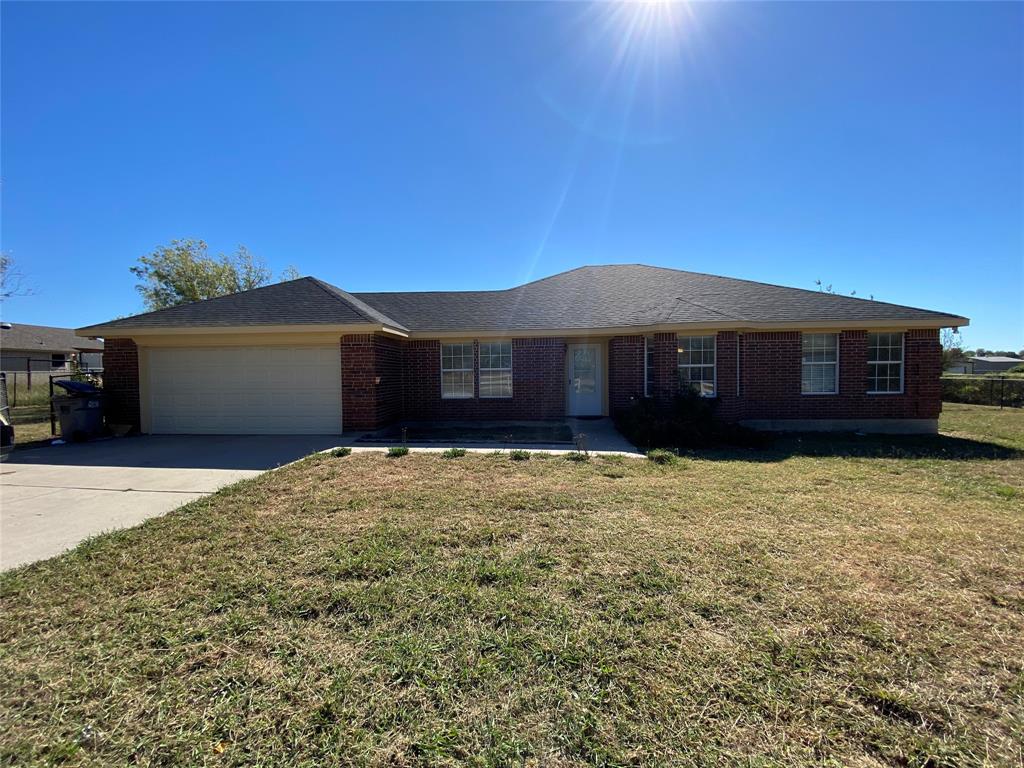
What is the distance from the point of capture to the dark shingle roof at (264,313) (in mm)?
10008

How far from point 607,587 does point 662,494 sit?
266 centimetres

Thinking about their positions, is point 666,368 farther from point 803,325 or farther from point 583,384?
point 803,325

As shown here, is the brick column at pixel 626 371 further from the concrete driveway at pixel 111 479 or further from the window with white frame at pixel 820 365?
the concrete driveway at pixel 111 479

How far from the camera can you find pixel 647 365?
38.4 feet

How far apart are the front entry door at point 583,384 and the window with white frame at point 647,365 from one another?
144 cm

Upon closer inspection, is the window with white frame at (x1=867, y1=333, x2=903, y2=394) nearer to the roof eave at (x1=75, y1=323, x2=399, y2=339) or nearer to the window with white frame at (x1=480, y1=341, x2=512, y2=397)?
the window with white frame at (x1=480, y1=341, x2=512, y2=397)

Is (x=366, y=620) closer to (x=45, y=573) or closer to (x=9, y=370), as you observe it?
(x=45, y=573)

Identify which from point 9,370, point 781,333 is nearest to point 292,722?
point 781,333

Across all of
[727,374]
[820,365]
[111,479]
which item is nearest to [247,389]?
[111,479]

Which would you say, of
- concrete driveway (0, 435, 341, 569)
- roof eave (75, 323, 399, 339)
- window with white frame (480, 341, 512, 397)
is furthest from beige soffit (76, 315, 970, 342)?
window with white frame (480, 341, 512, 397)

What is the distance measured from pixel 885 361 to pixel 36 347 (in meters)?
46.2

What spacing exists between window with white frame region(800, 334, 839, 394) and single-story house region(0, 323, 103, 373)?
35.6 meters

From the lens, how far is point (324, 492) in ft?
18.9

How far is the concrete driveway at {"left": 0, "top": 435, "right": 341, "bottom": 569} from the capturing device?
4551mm
